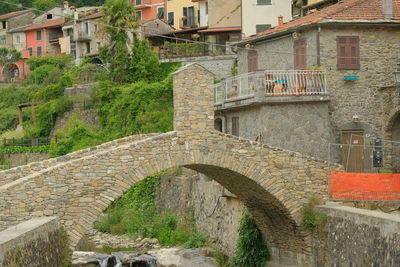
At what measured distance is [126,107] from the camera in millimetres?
46719

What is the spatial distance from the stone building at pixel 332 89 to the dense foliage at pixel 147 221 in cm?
598

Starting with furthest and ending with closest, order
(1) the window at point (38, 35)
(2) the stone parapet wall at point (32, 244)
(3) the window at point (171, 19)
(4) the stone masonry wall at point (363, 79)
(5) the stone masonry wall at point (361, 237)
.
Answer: (1) the window at point (38, 35) < (3) the window at point (171, 19) < (4) the stone masonry wall at point (363, 79) < (5) the stone masonry wall at point (361, 237) < (2) the stone parapet wall at point (32, 244)

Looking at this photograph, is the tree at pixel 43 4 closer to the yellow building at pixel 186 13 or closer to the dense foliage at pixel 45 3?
the dense foliage at pixel 45 3

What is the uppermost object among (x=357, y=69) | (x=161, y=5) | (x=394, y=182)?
(x=161, y=5)

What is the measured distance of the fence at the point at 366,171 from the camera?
2492 centimetres

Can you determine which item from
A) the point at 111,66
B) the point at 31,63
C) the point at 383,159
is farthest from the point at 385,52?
the point at 31,63

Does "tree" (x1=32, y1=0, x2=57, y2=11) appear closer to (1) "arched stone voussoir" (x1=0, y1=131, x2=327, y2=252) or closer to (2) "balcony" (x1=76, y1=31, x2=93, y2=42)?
(2) "balcony" (x1=76, y1=31, x2=93, y2=42)

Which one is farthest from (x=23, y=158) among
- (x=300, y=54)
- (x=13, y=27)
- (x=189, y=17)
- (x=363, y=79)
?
(x=13, y=27)

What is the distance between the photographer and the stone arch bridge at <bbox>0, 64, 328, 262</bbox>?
21.4 metres

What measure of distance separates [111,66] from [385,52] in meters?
23.5

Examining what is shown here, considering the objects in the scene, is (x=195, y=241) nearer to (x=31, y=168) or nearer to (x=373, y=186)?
(x=31, y=168)

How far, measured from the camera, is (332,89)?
30.8m

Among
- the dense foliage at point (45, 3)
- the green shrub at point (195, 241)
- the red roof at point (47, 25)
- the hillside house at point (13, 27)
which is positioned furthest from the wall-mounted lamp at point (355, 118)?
the hillside house at point (13, 27)

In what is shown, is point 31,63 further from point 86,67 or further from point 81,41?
point 86,67
